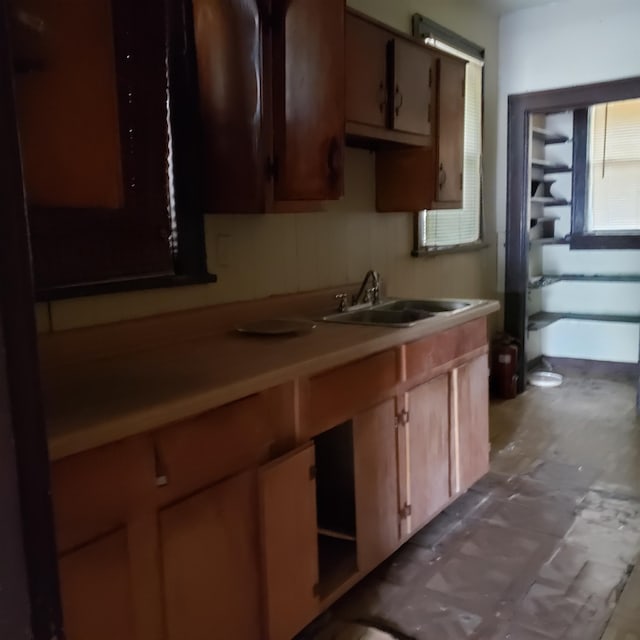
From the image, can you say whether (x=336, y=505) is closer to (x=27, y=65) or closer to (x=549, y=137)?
(x=27, y=65)

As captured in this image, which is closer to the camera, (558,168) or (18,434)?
(18,434)

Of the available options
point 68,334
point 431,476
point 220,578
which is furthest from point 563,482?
point 68,334

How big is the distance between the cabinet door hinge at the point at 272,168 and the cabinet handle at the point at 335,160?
0.25 meters

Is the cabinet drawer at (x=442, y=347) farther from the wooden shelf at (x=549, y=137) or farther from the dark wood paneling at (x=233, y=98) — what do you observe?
the wooden shelf at (x=549, y=137)

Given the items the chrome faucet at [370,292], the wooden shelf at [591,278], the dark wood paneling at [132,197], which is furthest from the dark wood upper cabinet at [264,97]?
the wooden shelf at [591,278]

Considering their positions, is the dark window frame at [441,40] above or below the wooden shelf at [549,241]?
above

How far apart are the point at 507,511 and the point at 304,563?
1316 millimetres

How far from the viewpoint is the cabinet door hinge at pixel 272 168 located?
7.20 feet

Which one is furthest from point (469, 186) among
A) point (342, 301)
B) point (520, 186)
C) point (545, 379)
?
point (342, 301)

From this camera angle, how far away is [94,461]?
1315 mm

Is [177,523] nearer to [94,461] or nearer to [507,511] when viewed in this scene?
[94,461]

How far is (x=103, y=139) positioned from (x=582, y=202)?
4.68 meters

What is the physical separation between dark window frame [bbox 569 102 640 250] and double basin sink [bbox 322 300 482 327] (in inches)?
103

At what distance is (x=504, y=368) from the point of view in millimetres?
4652
